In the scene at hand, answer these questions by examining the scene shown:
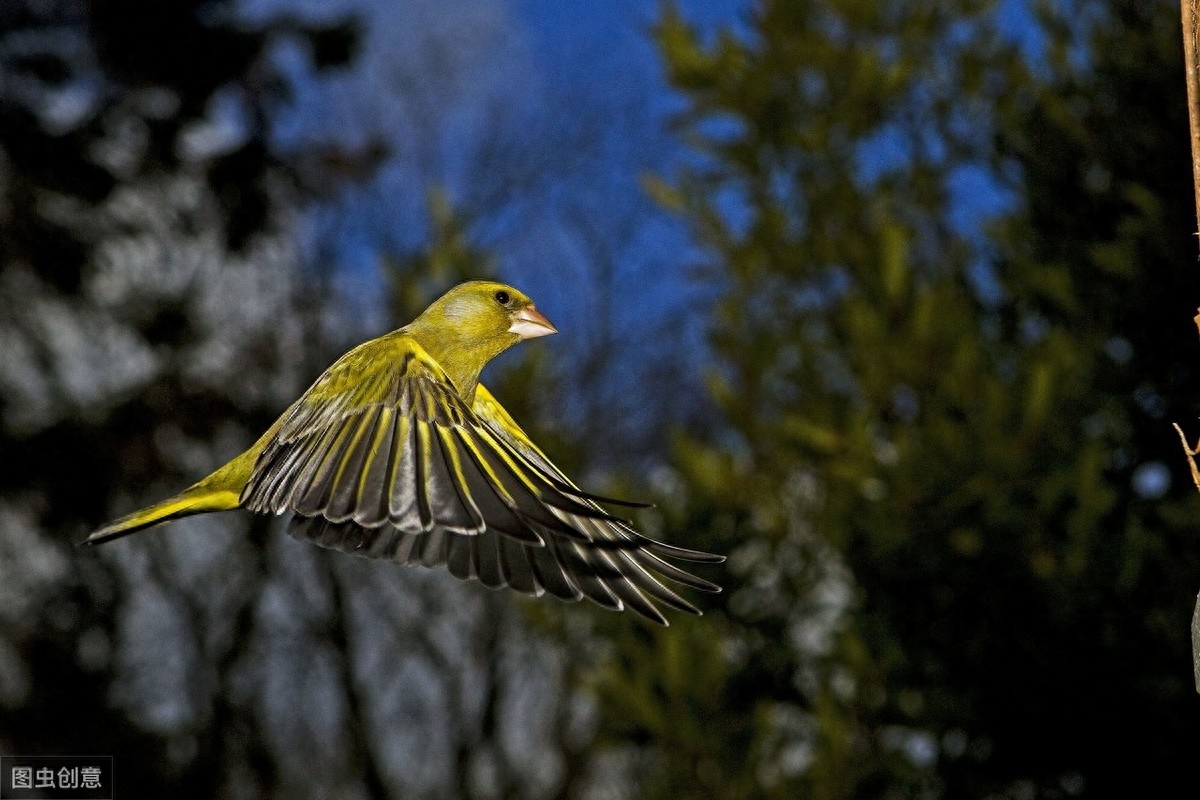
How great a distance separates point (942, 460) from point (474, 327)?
14.2 ft

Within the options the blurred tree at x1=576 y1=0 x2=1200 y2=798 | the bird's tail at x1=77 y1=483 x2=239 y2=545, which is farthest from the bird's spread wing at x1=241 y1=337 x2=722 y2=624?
the blurred tree at x1=576 y1=0 x2=1200 y2=798

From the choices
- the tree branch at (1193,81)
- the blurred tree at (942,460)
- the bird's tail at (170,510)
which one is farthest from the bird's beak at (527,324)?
the blurred tree at (942,460)

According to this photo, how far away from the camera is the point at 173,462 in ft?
38.2

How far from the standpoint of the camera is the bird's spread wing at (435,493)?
170cm

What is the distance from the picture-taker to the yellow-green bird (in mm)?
1718

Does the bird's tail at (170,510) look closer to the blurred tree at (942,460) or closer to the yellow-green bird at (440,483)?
the yellow-green bird at (440,483)

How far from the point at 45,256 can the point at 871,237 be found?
21.8ft

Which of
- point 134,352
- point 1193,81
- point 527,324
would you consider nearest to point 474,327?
point 527,324

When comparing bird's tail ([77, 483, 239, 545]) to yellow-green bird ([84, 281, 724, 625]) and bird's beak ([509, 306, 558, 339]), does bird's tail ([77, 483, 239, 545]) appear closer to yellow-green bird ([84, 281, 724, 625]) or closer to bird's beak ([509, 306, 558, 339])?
yellow-green bird ([84, 281, 724, 625])

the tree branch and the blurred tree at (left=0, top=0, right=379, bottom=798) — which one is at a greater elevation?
the blurred tree at (left=0, top=0, right=379, bottom=798)

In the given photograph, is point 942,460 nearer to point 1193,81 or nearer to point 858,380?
point 858,380

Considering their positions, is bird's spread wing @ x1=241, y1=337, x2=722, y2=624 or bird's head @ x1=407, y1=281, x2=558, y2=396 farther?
bird's head @ x1=407, y1=281, x2=558, y2=396

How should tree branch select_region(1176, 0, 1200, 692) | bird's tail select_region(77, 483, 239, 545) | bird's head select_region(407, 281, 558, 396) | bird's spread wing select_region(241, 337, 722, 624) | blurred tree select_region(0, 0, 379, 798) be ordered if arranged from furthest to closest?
1. blurred tree select_region(0, 0, 379, 798)
2. bird's head select_region(407, 281, 558, 396)
3. bird's tail select_region(77, 483, 239, 545)
4. bird's spread wing select_region(241, 337, 722, 624)
5. tree branch select_region(1176, 0, 1200, 692)

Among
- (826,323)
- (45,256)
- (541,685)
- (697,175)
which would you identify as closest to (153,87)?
(45,256)
